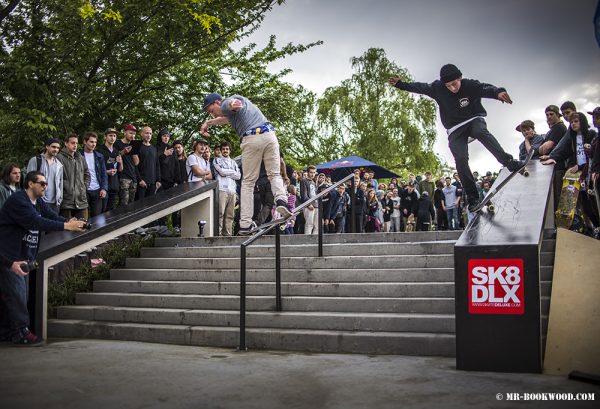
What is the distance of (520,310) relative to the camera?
15.5 ft

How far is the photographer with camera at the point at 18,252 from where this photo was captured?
21.1 ft

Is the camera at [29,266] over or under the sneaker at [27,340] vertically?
over

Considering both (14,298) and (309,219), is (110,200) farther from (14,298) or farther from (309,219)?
(309,219)

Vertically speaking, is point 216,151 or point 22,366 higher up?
point 216,151

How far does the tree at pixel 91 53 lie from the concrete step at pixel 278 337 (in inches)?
196

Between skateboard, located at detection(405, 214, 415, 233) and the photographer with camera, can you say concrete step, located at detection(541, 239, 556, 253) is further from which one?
skateboard, located at detection(405, 214, 415, 233)

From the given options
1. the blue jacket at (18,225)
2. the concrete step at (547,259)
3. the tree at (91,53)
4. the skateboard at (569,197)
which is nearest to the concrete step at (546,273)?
the concrete step at (547,259)

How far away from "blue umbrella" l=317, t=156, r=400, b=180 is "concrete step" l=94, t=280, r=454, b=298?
11.3 m

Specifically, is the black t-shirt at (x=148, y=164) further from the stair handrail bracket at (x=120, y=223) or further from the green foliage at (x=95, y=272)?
the green foliage at (x=95, y=272)

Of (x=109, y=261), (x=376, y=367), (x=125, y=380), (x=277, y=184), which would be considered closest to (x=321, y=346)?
(x=376, y=367)

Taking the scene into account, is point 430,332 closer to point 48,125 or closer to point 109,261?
point 109,261

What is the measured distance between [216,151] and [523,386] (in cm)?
824

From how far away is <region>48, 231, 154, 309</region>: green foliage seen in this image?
7.98 meters

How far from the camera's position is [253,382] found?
15.0ft
